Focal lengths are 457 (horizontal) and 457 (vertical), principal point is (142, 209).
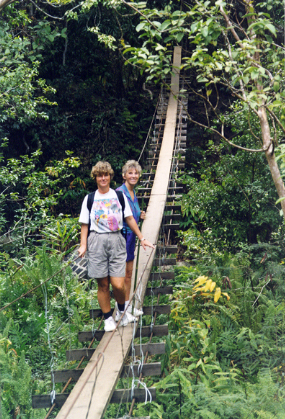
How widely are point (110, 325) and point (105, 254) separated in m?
0.59

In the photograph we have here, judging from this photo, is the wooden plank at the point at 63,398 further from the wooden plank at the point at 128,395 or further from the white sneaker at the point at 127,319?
the white sneaker at the point at 127,319

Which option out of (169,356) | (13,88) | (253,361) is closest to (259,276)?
(253,361)

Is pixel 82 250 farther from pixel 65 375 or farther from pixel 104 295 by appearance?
pixel 65 375

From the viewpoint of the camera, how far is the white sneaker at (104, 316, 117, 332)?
352 cm

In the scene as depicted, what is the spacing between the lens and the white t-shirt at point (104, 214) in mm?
3328

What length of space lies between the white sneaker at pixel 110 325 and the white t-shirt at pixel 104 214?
733 millimetres

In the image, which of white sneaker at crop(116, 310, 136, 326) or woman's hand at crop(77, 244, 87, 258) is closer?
woman's hand at crop(77, 244, 87, 258)

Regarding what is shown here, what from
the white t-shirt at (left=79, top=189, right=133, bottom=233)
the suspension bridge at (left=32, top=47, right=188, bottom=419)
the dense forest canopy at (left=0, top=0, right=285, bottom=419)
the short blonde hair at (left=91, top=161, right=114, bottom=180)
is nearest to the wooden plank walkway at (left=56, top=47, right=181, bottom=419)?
the suspension bridge at (left=32, top=47, right=188, bottom=419)

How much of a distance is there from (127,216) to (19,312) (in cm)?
237

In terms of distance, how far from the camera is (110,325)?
11.6 feet

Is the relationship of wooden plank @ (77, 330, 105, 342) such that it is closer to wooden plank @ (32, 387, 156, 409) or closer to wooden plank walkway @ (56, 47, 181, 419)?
wooden plank walkway @ (56, 47, 181, 419)

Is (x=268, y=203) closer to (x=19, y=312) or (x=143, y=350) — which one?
(x=143, y=350)

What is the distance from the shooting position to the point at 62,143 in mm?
10172

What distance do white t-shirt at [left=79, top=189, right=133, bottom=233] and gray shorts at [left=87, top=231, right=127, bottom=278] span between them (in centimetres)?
5
